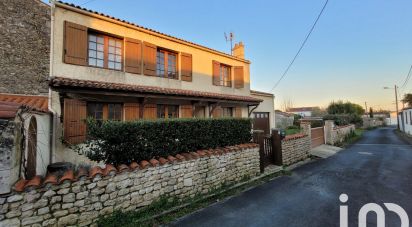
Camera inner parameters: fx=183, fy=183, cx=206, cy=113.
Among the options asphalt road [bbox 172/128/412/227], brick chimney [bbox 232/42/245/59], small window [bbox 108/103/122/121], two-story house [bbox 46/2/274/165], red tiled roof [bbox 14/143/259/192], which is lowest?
asphalt road [bbox 172/128/412/227]

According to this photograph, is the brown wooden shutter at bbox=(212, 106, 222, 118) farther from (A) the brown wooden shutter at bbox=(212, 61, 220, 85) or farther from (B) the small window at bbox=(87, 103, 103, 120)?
(B) the small window at bbox=(87, 103, 103, 120)

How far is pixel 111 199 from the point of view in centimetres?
399

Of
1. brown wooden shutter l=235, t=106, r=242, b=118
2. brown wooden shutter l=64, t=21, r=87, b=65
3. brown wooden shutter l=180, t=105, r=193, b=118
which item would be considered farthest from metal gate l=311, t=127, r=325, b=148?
brown wooden shutter l=64, t=21, r=87, b=65

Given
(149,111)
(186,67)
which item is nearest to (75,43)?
(149,111)

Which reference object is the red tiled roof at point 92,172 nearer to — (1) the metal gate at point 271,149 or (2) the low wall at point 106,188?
(2) the low wall at point 106,188

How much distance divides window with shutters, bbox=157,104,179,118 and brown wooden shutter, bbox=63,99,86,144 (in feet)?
10.7

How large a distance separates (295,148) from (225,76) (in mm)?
6554

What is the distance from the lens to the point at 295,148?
33.1ft

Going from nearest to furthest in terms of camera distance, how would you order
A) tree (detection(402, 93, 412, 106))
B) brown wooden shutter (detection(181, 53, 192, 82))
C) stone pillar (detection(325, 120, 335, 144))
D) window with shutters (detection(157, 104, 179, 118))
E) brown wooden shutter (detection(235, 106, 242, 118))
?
window with shutters (detection(157, 104, 179, 118))
brown wooden shutter (detection(181, 53, 192, 82))
brown wooden shutter (detection(235, 106, 242, 118))
stone pillar (detection(325, 120, 335, 144))
tree (detection(402, 93, 412, 106))

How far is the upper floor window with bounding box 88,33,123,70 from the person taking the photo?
7910mm

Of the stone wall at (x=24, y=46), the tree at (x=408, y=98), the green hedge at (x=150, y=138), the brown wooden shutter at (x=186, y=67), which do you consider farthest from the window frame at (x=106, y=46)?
the tree at (x=408, y=98)

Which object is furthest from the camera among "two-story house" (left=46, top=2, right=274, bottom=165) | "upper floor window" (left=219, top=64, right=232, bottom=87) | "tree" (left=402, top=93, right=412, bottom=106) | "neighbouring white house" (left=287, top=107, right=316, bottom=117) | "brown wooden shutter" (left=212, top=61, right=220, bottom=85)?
"neighbouring white house" (left=287, top=107, right=316, bottom=117)

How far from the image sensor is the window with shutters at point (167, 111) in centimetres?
931

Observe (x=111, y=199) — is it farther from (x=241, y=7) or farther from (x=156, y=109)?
(x=241, y=7)
